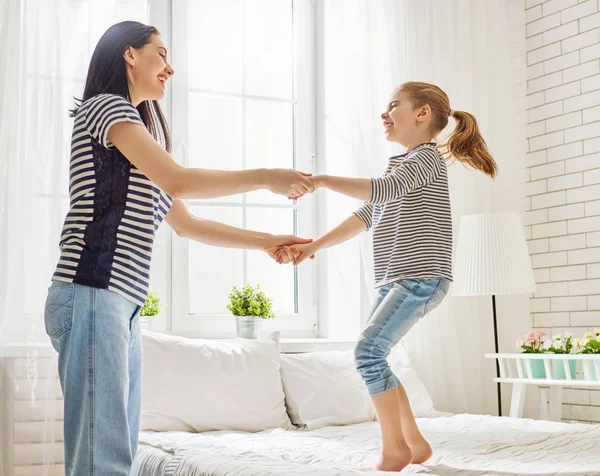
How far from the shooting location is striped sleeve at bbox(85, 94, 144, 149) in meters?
1.47

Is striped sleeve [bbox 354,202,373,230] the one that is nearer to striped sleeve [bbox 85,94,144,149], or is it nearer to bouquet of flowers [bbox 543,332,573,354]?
bouquet of flowers [bbox 543,332,573,354]

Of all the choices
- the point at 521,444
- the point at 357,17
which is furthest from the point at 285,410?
the point at 357,17

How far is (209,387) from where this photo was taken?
2641 millimetres

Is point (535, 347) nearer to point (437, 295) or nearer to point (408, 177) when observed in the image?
point (437, 295)

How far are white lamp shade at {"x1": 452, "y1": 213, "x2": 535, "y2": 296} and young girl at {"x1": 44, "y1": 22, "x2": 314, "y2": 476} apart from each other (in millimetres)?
1710

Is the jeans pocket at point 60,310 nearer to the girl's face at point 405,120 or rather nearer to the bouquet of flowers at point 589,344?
the girl's face at point 405,120

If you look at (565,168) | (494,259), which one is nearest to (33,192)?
(494,259)

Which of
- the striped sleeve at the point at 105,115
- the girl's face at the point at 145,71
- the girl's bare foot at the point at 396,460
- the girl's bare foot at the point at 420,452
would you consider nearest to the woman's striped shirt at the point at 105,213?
the striped sleeve at the point at 105,115

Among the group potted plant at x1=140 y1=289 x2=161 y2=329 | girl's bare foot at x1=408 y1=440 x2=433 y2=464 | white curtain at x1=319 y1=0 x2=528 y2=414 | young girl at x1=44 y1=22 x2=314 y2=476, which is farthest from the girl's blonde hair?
potted plant at x1=140 y1=289 x2=161 y2=329

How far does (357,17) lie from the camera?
138 inches

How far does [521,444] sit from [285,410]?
88 cm

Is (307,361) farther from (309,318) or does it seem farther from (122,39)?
(122,39)

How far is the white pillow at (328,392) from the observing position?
2.81 meters

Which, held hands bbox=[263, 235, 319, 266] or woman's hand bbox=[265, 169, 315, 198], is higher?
woman's hand bbox=[265, 169, 315, 198]
